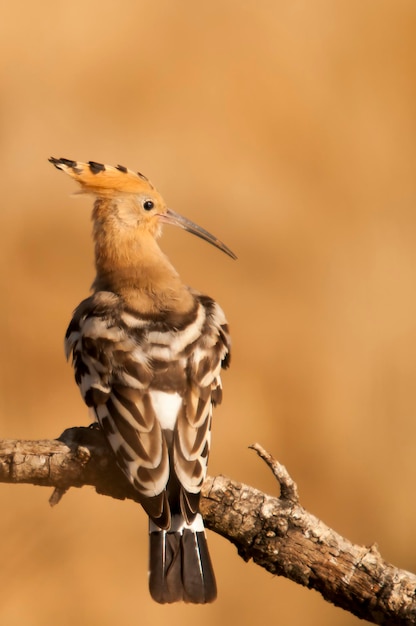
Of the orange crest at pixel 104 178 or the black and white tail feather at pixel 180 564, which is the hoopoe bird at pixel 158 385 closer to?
the black and white tail feather at pixel 180 564

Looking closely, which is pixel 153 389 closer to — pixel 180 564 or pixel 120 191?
pixel 180 564

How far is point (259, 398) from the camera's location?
13.1 ft

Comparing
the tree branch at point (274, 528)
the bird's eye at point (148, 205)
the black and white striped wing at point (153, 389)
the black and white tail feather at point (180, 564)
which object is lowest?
the black and white tail feather at point (180, 564)

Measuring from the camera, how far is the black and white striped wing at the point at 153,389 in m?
1.65

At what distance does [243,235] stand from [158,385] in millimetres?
2196

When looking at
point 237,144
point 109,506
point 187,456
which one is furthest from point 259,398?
point 187,456

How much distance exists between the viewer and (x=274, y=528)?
162 centimetres

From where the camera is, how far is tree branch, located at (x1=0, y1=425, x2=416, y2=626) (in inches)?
61.8

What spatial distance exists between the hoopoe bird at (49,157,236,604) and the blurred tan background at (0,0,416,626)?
4.87ft

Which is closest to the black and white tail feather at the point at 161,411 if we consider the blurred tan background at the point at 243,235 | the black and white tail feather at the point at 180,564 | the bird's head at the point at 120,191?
the black and white tail feather at the point at 180,564

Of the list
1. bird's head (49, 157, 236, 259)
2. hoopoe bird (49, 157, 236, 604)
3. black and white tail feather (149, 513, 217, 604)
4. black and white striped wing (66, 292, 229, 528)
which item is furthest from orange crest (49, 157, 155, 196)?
black and white tail feather (149, 513, 217, 604)

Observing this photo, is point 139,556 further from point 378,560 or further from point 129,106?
point 378,560

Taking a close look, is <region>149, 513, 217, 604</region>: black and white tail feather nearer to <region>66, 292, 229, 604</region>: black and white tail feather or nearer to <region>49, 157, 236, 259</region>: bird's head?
<region>66, 292, 229, 604</region>: black and white tail feather

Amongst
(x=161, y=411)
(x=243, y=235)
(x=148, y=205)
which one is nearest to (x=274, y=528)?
(x=161, y=411)
